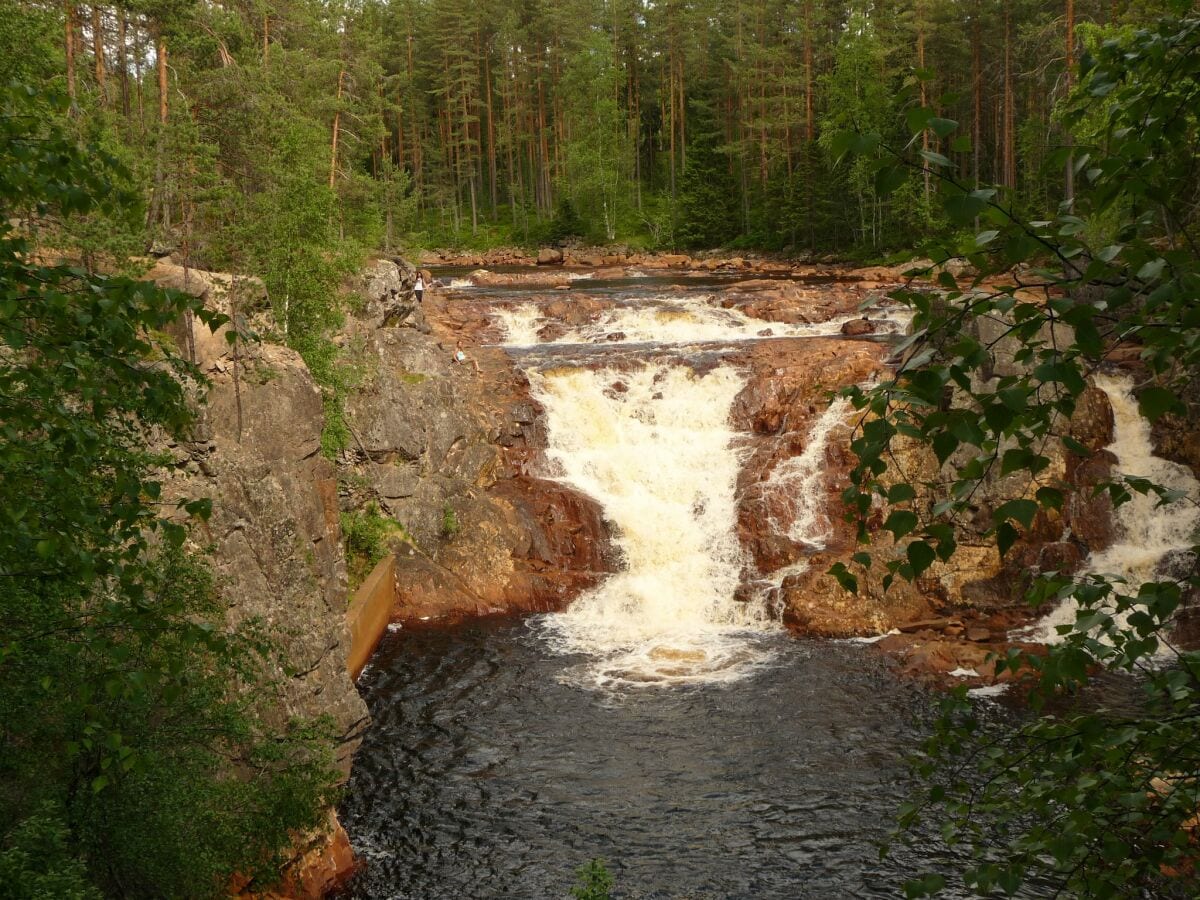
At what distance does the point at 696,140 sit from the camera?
185 ft

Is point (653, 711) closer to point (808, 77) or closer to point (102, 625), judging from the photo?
point (102, 625)

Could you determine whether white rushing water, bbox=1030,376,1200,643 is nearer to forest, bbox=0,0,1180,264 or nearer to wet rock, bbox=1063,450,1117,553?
wet rock, bbox=1063,450,1117,553

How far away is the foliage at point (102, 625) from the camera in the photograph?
3643 millimetres

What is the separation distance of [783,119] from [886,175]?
53.3 metres

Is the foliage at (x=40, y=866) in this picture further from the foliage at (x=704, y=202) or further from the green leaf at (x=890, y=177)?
the foliage at (x=704, y=202)

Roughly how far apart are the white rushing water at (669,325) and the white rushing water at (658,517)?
4848mm

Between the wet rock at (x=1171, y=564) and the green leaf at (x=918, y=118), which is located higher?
the green leaf at (x=918, y=118)

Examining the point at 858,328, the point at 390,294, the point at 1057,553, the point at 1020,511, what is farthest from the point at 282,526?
the point at 858,328

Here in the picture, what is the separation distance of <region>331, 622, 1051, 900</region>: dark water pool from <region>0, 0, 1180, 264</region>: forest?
8.30m

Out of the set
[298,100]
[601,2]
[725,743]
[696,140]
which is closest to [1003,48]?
[696,140]

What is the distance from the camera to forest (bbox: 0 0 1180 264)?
1884 centimetres

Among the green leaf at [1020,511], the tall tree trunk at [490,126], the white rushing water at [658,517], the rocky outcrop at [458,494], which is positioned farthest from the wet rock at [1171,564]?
the tall tree trunk at [490,126]

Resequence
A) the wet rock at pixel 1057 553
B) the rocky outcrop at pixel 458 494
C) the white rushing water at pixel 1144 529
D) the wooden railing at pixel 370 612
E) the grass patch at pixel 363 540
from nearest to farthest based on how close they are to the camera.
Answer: the wooden railing at pixel 370 612
the white rushing water at pixel 1144 529
the wet rock at pixel 1057 553
the grass patch at pixel 363 540
the rocky outcrop at pixel 458 494

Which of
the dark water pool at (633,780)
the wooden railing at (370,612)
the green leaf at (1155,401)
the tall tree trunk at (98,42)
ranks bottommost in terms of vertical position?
the dark water pool at (633,780)
